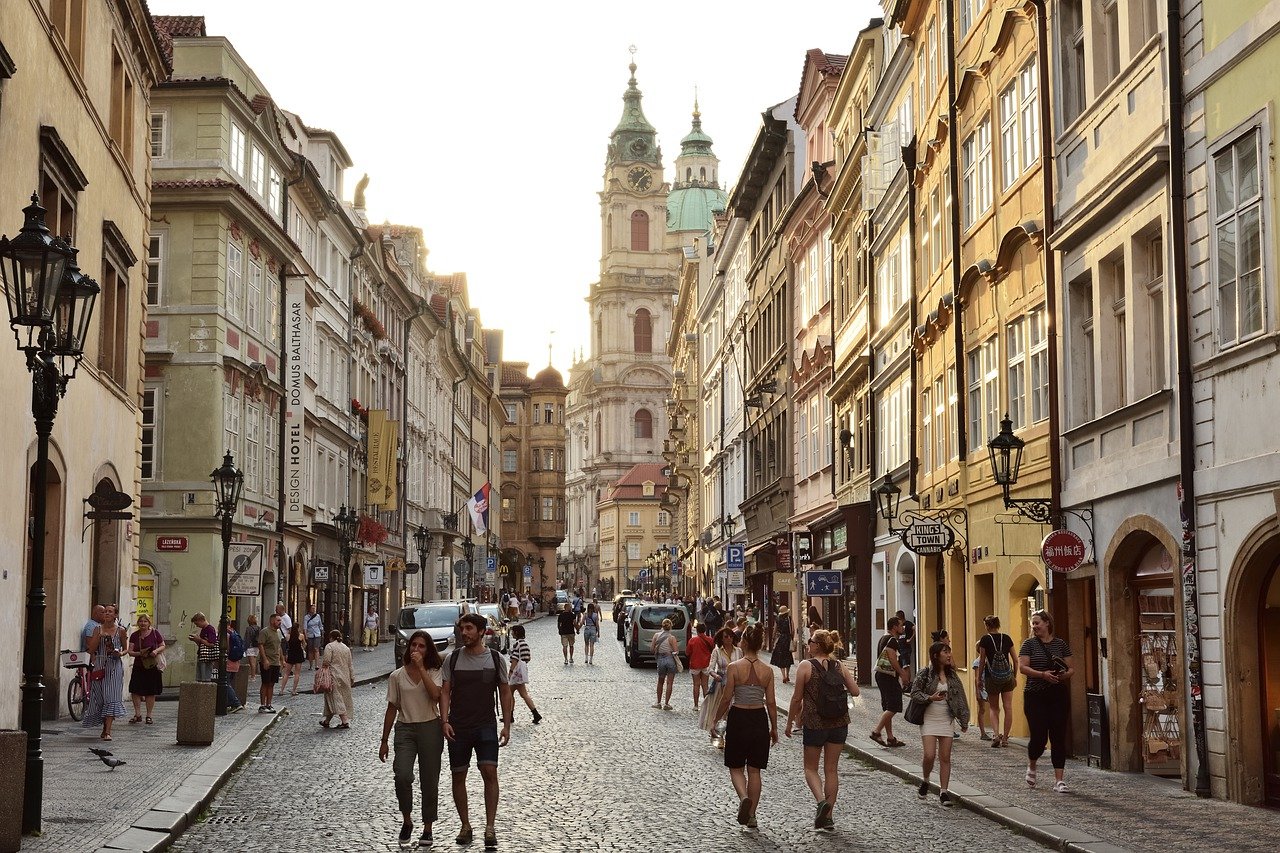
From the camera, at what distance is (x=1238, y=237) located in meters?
15.5

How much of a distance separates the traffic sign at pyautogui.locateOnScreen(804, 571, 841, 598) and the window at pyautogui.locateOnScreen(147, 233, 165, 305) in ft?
52.8

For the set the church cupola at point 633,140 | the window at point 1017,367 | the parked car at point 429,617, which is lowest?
the parked car at point 429,617

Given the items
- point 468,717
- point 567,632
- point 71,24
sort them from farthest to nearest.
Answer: point 567,632 < point 71,24 < point 468,717

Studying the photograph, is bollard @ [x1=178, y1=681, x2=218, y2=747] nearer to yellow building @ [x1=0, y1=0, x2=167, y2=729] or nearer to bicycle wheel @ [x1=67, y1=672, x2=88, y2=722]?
yellow building @ [x1=0, y1=0, x2=167, y2=729]

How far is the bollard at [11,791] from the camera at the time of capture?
11766 millimetres

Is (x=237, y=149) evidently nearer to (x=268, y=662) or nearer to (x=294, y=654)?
(x=294, y=654)

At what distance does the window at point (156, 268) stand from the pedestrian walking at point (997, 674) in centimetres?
2355

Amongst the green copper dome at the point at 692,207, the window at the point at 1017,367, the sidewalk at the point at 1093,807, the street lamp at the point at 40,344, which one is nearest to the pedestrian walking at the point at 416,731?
the street lamp at the point at 40,344

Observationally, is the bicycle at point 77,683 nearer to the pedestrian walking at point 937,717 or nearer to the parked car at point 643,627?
the pedestrian walking at point 937,717

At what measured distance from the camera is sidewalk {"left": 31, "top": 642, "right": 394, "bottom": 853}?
42.2 ft

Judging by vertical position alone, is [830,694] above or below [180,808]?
above

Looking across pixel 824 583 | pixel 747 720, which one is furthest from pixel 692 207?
pixel 747 720

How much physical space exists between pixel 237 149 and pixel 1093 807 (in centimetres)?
3100

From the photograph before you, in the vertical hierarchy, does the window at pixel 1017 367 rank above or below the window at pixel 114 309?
below
